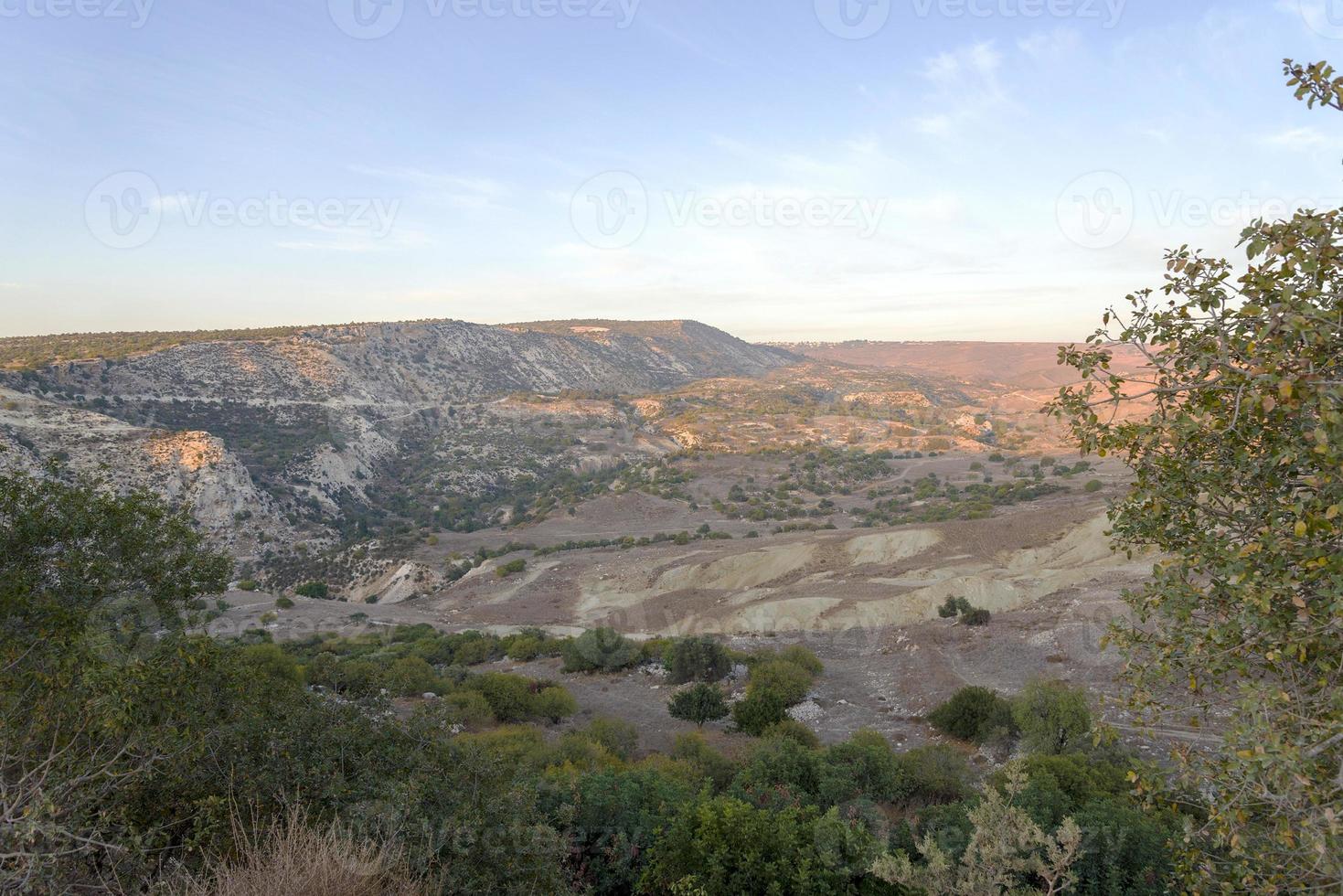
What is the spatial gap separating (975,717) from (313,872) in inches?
567

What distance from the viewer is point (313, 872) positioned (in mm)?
4625

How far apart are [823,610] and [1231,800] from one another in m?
24.8

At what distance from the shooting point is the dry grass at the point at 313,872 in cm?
459

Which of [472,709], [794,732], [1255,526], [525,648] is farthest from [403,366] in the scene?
[1255,526]

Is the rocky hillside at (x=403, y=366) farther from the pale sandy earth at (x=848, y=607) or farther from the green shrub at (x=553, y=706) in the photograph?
the green shrub at (x=553, y=706)

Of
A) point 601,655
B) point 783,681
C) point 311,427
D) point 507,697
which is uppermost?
point 311,427

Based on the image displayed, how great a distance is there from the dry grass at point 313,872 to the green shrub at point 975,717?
1298 cm

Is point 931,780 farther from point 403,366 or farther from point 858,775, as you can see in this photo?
point 403,366

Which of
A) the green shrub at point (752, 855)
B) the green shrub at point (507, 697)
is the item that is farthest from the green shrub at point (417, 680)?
the green shrub at point (752, 855)

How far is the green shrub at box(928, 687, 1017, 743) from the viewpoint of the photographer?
14586mm

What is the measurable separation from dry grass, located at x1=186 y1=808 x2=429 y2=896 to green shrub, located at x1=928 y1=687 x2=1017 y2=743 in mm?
12978

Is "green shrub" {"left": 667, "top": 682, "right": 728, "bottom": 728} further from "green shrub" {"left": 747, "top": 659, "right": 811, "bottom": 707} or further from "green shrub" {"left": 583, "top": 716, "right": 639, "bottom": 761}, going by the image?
"green shrub" {"left": 583, "top": 716, "right": 639, "bottom": 761}

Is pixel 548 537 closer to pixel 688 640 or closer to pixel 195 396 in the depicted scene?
pixel 688 640

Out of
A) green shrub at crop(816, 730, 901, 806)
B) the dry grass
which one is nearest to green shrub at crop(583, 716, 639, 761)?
green shrub at crop(816, 730, 901, 806)
